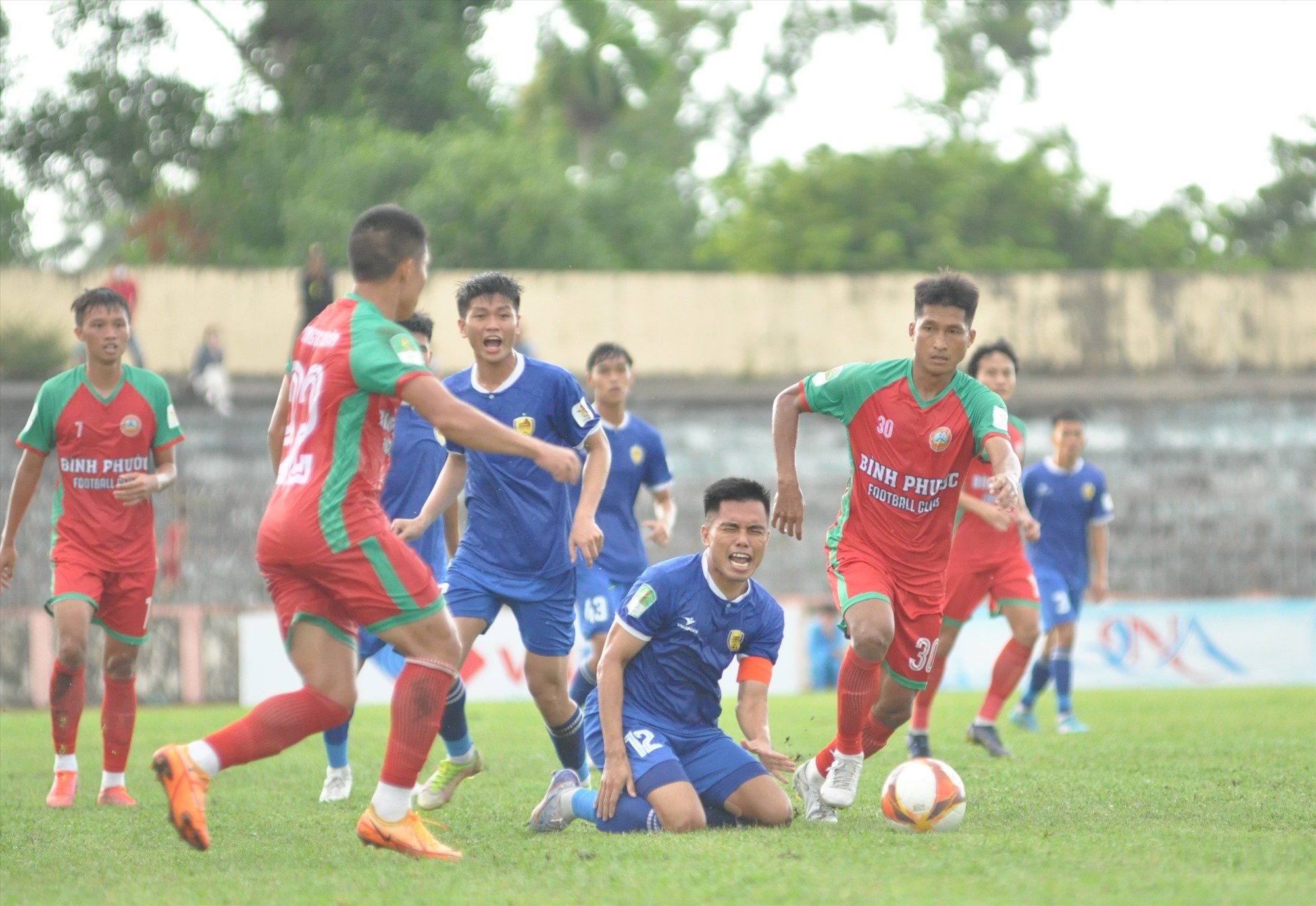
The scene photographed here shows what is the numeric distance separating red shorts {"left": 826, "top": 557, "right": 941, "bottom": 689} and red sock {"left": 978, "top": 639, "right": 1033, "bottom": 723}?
309 cm

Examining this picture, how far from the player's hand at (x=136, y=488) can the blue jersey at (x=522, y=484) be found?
1795 millimetres

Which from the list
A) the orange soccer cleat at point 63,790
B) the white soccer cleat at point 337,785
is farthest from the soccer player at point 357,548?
→ the orange soccer cleat at point 63,790

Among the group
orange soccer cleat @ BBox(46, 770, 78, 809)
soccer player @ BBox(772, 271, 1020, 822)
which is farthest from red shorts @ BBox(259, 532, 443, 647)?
orange soccer cleat @ BBox(46, 770, 78, 809)

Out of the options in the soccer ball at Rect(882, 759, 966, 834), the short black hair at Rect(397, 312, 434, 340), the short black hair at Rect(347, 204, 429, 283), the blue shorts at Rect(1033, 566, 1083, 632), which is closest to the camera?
the short black hair at Rect(347, 204, 429, 283)

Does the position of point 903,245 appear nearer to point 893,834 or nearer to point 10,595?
point 10,595

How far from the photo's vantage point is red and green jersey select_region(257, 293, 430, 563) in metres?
5.15

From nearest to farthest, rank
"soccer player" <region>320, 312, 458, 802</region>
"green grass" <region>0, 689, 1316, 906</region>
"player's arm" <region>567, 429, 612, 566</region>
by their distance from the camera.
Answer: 1. "green grass" <region>0, 689, 1316, 906</region>
2. "player's arm" <region>567, 429, 612, 566</region>
3. "soccer player" <region>320, 312, 458, 802</region>

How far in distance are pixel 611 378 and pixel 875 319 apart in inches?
552

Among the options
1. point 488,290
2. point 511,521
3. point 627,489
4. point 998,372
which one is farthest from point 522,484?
point 998,372

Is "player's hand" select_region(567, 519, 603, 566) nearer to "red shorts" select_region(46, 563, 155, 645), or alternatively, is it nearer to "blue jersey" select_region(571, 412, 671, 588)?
"red shorts" select_region(46, 563, 155, 645)

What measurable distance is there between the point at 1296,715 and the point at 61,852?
9403 millimetres

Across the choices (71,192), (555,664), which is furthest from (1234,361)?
(71,192)

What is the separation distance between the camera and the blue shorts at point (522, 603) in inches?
273

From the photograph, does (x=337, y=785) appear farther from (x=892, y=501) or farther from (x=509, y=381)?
(x=892, y=501)
